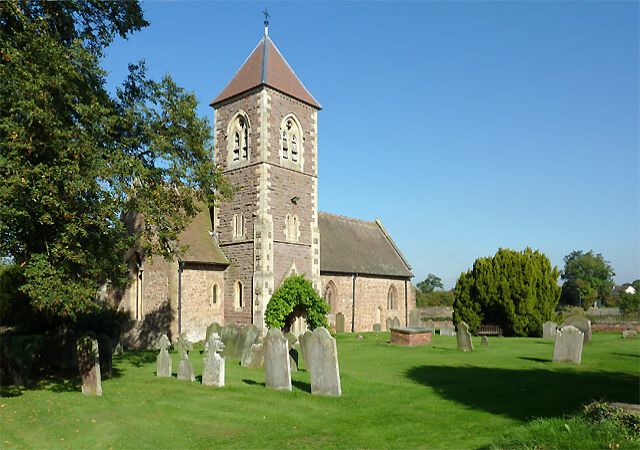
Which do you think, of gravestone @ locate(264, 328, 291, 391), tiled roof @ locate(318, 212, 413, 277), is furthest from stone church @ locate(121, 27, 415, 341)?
gravestone @ locate(264, 328, 291, 391)

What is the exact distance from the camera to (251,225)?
26141mm

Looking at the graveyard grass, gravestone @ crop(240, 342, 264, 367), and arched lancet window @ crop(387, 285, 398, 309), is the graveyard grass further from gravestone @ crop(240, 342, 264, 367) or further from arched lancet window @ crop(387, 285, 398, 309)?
arched lancet window @ crop(387, 285, 398, 309)

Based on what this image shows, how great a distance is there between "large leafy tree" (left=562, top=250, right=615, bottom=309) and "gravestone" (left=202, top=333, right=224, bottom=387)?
90.2m

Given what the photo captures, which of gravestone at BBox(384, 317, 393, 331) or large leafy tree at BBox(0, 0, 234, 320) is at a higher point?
large leafy tree at BBox(0, 0, 234, 320)

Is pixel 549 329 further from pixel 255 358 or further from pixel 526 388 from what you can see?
pixel 255 358

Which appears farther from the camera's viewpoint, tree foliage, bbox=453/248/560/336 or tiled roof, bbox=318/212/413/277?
tiled roof, bbox=318/212/413/277

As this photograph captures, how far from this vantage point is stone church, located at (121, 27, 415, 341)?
79.2 feet

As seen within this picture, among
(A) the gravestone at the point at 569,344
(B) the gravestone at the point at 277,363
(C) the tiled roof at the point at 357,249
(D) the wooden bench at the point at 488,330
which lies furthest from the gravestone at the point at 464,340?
(C) the tiled roof at the point at 357,249

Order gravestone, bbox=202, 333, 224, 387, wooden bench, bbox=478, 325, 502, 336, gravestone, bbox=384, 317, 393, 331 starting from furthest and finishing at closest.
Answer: gravestone, bbox=384, 317, 393, 331, wooden bench, bbox=478, 325, 502, 336, gravestone, bbox=202, 333, 224, 387

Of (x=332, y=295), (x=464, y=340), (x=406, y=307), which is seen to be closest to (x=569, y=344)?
(x=464, y=340)

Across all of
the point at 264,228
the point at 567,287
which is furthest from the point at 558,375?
the point at 567,287

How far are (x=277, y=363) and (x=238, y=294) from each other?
1388 centimetres

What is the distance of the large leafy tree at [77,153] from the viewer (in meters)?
10.2

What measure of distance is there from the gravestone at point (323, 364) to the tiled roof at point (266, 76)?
17.4m
